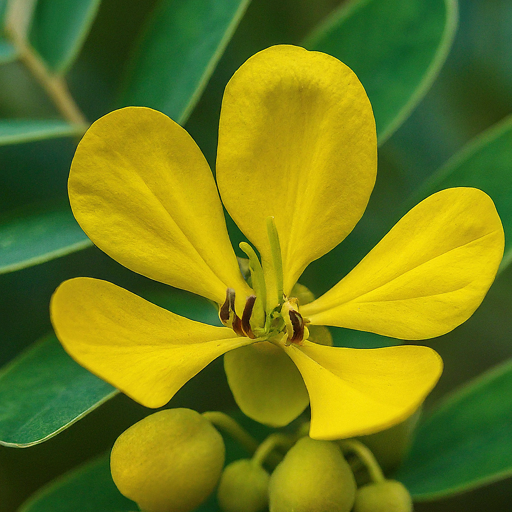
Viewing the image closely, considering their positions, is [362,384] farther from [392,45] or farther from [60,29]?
[60,29]

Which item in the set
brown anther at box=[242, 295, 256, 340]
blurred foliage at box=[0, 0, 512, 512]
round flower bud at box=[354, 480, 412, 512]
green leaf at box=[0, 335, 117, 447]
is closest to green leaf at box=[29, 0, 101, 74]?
blurred foliage at box=[0, 0, 512, 512]

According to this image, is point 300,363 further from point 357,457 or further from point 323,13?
point 323,13

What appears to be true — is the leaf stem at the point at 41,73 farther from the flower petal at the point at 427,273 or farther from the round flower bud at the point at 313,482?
the round flower bud at the point at 313,482

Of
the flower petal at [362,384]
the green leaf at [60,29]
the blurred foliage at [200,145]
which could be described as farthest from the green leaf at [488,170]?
the green leaf at [60,29]

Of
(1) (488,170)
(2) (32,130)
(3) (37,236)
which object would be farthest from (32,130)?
(1) (488,170)

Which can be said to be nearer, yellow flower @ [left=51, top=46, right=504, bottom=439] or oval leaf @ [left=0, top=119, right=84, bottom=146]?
yellow flower @ [left=51, top=46, right=504, bottom=439]

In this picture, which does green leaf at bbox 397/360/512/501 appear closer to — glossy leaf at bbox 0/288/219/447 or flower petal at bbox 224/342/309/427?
flower petal at bbox 224/342/309/427
